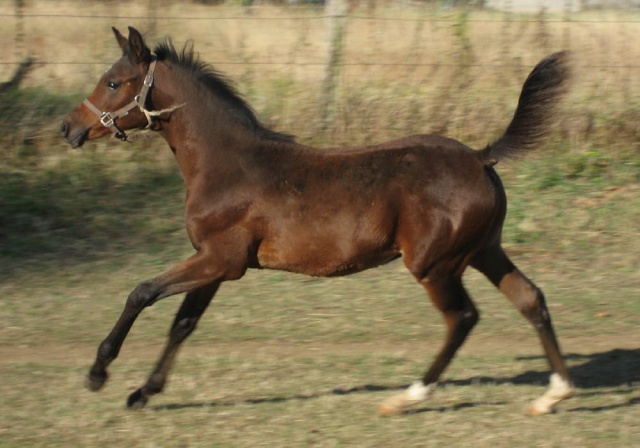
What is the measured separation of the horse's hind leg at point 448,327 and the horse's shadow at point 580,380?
124mm

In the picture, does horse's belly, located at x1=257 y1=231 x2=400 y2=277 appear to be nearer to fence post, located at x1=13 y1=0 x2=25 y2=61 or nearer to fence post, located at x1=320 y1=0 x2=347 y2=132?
fence post, located at x1=320 y1=0 x2=347 y2=132

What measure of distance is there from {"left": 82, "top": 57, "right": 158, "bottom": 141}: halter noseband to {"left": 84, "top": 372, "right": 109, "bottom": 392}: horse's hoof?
139 cm

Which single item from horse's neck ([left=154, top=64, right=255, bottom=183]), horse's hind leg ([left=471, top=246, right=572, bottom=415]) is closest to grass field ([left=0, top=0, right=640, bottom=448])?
horse's hind leg ([left=471, top=246, right=572, bottom=415])

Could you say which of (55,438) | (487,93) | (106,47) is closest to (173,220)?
(106,47)

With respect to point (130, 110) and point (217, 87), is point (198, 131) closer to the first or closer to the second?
point (217, 87)

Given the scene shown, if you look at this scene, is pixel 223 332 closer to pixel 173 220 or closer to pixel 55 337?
pixel 55 337

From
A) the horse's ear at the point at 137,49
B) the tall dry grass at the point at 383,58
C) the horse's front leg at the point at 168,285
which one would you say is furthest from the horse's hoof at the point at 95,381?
the tall dry grass at the point at 383,58

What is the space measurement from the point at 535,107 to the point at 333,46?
225 inches

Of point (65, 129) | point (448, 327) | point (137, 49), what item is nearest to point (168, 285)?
point (65, 129)

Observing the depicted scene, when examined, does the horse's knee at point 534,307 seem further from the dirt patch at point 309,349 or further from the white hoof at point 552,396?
the dirt patch at point 309,349

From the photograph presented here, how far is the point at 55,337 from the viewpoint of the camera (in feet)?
24.5

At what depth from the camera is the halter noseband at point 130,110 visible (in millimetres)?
5961

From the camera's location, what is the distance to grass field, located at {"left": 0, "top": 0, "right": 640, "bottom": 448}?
224 inches

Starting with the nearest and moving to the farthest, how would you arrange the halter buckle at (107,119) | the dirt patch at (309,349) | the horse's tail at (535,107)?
1. the horse's tail at (535,107)
2. the halter buckle at (107,119)
3. the dirt patch at (309,349)
